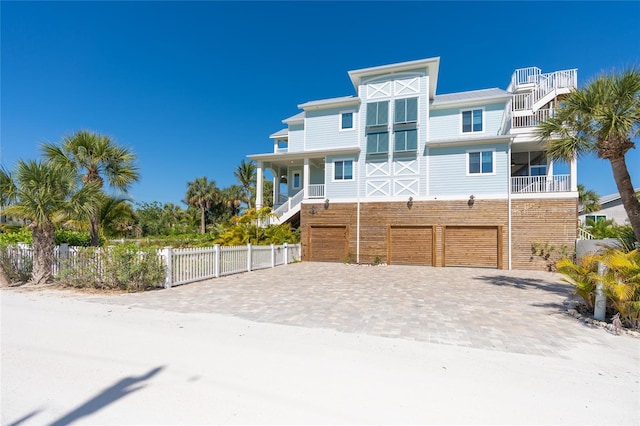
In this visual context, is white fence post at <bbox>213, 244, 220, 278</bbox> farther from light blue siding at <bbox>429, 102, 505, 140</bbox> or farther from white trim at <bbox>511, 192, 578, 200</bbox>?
white trim at <bbox>511, 192, 578, 200</bbox>

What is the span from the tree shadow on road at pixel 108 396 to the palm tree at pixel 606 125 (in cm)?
1017

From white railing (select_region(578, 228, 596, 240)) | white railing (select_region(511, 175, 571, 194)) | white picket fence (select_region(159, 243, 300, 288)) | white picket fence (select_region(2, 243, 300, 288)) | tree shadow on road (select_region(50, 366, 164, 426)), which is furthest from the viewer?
white railing (select_region(578, 228, 596, 240))

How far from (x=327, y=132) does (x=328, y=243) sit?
6.98 metres

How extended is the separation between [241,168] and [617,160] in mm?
33697

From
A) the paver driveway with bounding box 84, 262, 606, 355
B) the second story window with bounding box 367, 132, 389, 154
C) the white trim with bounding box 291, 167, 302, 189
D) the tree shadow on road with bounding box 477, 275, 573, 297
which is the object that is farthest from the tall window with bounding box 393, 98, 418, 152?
the paver driveway with bounding box 84, 262, 606, 355

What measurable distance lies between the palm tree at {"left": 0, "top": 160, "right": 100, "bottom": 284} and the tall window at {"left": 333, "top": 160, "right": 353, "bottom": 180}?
12.0 m

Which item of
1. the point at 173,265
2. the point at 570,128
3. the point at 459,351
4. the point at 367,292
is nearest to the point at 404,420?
the point at 459,351

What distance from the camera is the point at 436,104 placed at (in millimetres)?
17422

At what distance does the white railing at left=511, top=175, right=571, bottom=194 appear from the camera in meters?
14.7

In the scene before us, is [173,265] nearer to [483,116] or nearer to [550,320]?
[550,320]

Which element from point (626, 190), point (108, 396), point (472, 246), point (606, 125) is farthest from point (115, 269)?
point (472, 246)

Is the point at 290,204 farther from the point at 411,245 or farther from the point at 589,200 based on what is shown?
the point at 589,200

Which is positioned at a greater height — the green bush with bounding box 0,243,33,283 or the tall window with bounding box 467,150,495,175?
the tall window with bounding box 467,150,495,175

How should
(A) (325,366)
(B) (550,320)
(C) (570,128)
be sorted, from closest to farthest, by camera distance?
(A) (325,366) < (B) (550,320) < (C) (570,128)
